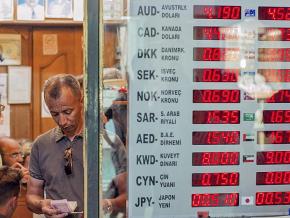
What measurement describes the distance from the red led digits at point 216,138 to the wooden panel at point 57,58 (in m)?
2.15

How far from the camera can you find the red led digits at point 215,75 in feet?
6.53

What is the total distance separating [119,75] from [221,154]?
46 cm

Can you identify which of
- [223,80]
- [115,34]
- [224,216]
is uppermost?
[115,34]

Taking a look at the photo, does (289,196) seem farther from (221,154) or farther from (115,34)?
(115,34)

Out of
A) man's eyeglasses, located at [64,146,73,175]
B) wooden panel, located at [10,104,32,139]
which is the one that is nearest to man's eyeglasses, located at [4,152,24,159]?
wooden panel, located at [10,104,32,139]

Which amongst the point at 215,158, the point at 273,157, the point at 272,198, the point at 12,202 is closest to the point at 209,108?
the point at 215,158

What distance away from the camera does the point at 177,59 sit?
1.97 metres

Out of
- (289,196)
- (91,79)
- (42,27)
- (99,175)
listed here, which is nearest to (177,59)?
(91,79)

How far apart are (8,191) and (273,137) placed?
175 cm

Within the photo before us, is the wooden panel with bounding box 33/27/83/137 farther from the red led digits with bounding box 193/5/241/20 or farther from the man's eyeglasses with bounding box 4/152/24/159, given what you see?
the red led digits with bounding box 193/5/241/20

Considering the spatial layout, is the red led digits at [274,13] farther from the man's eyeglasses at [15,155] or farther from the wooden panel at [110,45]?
the man's eyeglasses at [15,155]

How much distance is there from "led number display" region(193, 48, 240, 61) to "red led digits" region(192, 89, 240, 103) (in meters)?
0.11

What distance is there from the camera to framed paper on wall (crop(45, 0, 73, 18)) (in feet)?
12.9

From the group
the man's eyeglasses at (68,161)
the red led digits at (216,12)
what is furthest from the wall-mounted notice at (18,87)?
the red led digits at (216,12)
